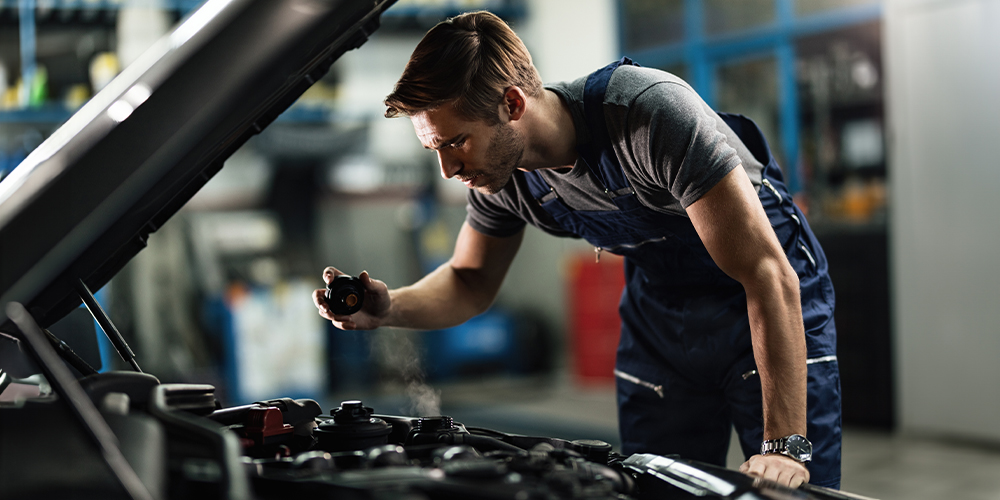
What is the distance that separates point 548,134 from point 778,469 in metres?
0.64

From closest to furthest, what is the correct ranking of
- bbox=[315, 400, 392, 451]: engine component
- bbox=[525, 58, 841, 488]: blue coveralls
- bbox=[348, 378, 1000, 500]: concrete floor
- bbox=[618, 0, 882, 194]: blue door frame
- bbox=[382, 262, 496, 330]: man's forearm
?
bbox=[315, 400, 392, 451]: engine component < bbox=[525, 58, 841, 488]: blue coveralls < bbox=[382, 262, 496, 330]: man's forearm < bbox=[348, 378, 1000, 500]: concrete floor < bbox=[618, 0, 882, 194]: blue door frame

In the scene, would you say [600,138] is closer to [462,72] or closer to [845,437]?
[462,72]

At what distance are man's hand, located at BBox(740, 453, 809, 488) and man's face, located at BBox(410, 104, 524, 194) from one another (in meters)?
0.60

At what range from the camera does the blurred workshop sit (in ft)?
14.0

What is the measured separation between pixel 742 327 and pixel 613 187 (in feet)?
1.21

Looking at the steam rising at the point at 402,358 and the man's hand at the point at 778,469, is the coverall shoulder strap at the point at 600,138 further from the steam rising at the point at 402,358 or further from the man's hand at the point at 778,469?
the steam rising at the point at 402,358

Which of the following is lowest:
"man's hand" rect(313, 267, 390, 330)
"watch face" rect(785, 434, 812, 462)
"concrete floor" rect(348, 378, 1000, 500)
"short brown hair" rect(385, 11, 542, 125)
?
"concrete floor" rect(348, 378, 1000, 500)

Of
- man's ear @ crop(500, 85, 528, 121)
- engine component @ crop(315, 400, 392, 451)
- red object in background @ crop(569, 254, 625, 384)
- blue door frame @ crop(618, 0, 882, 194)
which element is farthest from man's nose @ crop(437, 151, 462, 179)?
red object in background @ crop(569, 254, 625, 384)

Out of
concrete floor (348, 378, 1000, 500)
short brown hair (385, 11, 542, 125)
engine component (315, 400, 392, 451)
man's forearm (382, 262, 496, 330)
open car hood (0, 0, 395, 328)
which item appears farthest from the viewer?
concrete floor (348, 378, 1000, 500)

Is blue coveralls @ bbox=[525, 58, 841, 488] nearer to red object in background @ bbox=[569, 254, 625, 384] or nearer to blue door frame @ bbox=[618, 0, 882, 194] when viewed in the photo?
blue door frame @ bbox=[618, 0, 882, 194]

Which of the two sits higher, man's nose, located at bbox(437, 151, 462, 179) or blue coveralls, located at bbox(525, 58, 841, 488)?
man's nose, located at bbox(437, 151, 462, 179)

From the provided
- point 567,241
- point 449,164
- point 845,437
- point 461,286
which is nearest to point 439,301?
point 461,286

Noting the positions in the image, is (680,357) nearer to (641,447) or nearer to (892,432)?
(641,447)

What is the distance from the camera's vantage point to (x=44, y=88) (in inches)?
217
